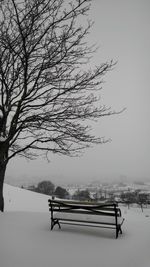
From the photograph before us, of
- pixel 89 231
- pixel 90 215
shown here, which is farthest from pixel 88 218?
pixel 89 231

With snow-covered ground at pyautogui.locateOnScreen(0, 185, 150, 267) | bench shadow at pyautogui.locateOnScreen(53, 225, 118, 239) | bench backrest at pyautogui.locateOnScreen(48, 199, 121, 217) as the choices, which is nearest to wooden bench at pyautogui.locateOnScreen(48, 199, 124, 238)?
bench backrest at pyautogui.locateOnScreen(48, 199, 121, 217)

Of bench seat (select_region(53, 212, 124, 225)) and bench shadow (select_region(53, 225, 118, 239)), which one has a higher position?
bench seat (select_region(53, 212, 124, 225))

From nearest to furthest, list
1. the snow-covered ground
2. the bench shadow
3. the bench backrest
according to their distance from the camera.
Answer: the snow-covered ground < the bench shadow < the bench backrest

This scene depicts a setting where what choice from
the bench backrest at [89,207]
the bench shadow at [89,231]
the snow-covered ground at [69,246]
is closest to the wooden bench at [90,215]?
the bench backrest at [89,207]

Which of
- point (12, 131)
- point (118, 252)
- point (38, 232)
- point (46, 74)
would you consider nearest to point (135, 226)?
point (118, 252)

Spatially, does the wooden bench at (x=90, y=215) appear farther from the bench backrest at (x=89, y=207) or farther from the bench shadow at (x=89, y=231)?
the bench shadow at (x=89, y=231)

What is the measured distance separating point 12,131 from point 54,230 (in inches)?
145

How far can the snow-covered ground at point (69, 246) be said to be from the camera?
4086 millimetres

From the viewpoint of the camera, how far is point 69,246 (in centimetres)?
481

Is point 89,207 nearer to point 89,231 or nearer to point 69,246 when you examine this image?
point 89,231

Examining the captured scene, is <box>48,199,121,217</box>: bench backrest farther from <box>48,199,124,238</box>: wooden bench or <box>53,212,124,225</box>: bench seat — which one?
<box>53,212,124,225</box>: bench seat

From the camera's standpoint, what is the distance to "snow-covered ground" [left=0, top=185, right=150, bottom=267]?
4.09 meters

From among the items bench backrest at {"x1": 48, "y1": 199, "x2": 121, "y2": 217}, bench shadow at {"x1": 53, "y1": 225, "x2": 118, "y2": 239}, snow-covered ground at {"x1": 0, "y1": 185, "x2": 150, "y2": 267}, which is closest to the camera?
snow-covered ground at {"x1": 0, "y1": 185, "x2": 150, "y2": 267}

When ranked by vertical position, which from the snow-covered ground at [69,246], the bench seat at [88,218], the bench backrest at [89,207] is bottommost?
the snow-covered ground at [69,246]
